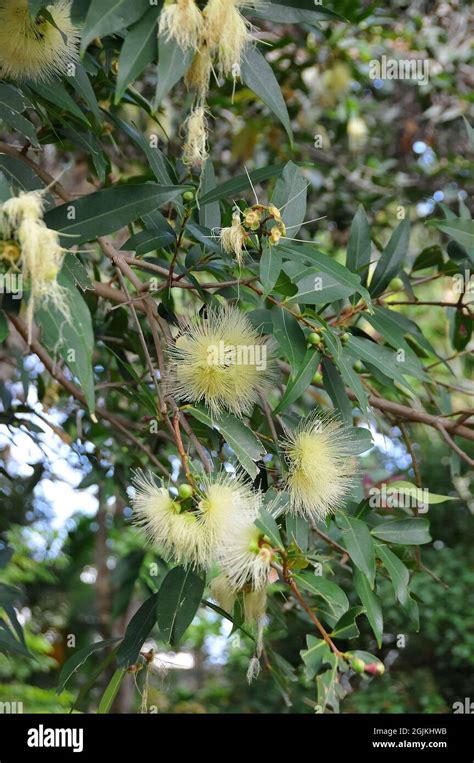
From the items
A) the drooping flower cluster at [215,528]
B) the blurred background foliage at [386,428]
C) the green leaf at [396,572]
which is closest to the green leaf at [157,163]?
the blurred background foliage at [386,428]

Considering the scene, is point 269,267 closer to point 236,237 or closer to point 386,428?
point 236,237

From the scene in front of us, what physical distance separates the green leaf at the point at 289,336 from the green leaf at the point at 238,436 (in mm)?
91

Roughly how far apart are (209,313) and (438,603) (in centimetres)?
402

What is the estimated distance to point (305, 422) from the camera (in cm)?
105

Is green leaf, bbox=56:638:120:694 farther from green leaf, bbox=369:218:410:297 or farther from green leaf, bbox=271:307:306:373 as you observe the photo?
green leaf, bbox=369:218:410:297

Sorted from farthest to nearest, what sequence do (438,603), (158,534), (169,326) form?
Result: (438,603) < (169,326) < (158,534)

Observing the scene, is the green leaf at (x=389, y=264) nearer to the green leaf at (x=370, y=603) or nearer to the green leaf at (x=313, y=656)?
the green leaf at (x=370, y=603)

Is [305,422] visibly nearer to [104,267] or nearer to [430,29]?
[104,267]

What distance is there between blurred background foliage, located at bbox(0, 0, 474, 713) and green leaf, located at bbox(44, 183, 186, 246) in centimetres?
34

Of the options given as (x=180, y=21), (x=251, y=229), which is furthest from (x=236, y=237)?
(x=180, y=21)

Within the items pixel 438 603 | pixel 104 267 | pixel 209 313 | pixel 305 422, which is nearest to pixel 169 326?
pixel 209 313

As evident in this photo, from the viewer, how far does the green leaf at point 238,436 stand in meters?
0.93

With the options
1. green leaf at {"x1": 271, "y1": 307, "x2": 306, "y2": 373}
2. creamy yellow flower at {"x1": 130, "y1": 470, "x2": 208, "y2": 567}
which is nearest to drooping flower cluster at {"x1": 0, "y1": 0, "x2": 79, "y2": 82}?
green leaf at {"x1": 271, "y1": 307, "x2": 306, "y2": 373}

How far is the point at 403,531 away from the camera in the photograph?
1118 millimetres
